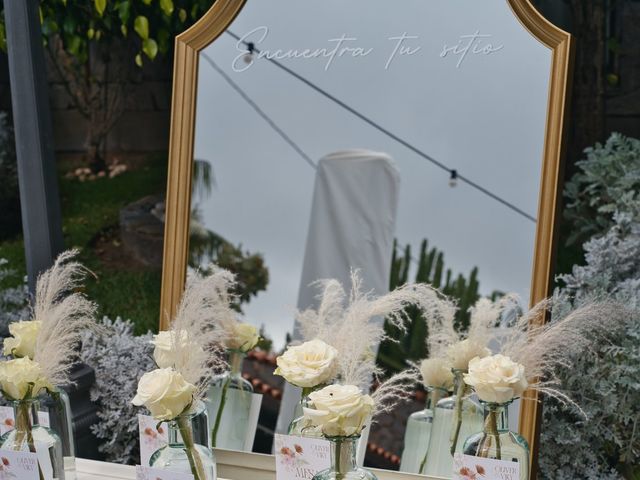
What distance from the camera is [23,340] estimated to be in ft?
5.22

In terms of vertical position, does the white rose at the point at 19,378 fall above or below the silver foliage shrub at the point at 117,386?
above

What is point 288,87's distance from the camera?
1754 mm

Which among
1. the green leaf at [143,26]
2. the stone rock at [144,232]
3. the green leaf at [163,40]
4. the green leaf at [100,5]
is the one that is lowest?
the stone rock at [144,232]

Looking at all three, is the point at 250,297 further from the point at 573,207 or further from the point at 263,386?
the point at 573,207

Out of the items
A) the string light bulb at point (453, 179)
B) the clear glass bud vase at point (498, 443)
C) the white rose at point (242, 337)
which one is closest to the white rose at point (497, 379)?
the clear glass bud vase at point (498, 443)

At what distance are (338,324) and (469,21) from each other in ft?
2.11

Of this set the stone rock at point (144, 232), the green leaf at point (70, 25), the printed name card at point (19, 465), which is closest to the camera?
the printed name card at point (19, 465)

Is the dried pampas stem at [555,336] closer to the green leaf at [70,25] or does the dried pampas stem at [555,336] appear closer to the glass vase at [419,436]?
the glass vase at [419,436]

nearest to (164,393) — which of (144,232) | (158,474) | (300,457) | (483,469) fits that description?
(158,474)

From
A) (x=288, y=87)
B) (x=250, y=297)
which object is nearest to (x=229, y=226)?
(x=250, y=297)

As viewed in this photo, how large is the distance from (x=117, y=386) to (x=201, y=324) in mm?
363

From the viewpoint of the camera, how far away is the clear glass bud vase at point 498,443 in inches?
53.0

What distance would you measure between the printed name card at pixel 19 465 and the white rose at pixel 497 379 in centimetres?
75

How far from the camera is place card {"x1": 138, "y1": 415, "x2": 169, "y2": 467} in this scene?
5.14 feet
